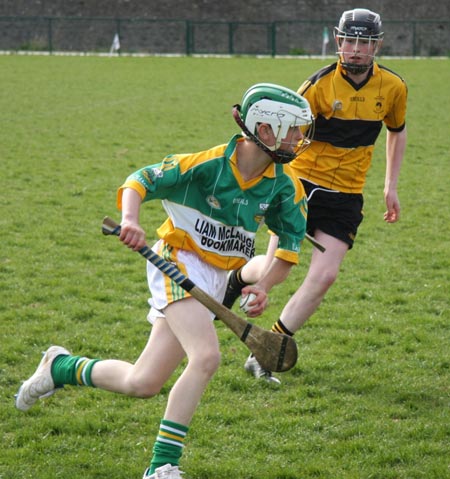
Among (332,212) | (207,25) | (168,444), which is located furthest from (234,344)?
(207,25)

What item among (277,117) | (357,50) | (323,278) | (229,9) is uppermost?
(229,9)

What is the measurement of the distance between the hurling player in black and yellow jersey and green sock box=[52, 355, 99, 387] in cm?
139

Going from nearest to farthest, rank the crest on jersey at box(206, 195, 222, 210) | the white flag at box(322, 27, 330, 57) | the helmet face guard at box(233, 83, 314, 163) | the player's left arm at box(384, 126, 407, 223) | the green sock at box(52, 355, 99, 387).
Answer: the helmet face guard at box(233, 83, 314, 163)
the crest on jersey at box(206, 195, 222, 210)
the green sock at box(52, 355, 99, 387)
the player's left arm at box(384, 126, 407, 223)
the white flag at box(322, 27, 330, 57)

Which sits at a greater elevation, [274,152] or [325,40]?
[325,40]

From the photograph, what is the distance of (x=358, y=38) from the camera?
17.0ft

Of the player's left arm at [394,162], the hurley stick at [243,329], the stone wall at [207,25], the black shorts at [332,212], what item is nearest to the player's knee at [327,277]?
the black shorts at [332,212]

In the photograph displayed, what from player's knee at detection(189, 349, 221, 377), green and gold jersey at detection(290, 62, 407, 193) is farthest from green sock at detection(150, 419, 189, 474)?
green and gold jersey at detection(290, 62, 407, 193)

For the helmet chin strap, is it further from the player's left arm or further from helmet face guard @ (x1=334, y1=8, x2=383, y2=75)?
the player's left arm

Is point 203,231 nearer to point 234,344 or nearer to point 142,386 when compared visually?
point 142,386

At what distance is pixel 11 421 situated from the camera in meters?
4.62

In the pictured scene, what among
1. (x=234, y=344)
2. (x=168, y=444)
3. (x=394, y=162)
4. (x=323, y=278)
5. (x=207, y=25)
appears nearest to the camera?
(x=168, y=444)

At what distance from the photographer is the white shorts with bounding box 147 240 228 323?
13.0 ft

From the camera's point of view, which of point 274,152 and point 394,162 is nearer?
point 274,152

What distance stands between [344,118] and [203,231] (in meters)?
1.69
